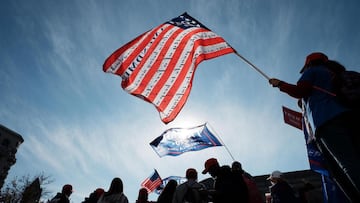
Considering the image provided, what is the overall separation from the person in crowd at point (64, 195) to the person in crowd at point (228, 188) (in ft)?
13.7

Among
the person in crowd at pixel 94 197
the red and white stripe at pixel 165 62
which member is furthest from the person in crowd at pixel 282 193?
the person in crowd at pixel 94 197

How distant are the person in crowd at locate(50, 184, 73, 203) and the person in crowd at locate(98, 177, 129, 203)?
5.04ft

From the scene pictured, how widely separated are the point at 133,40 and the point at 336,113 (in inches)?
155

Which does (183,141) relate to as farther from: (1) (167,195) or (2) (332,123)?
(2) (332,123)

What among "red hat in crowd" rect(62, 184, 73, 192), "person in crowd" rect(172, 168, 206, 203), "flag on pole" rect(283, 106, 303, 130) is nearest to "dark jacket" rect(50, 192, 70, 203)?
"red hat in crowd" rect(62, 184, 73, 192)

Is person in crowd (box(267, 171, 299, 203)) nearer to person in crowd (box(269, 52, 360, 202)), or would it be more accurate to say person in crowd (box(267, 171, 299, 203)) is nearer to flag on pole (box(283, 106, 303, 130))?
person in crowd (box(269, 52, 360, 202))

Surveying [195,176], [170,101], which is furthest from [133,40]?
[195,176]

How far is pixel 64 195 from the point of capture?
591 cm

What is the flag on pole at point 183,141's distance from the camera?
10.2 meters

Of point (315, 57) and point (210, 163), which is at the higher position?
point (315, 57)

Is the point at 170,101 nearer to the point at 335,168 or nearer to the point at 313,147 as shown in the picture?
the point at 313,147

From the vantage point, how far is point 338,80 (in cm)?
221

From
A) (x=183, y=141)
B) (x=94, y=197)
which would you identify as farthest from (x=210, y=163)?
(x=183, y=141)

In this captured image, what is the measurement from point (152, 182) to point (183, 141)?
6045 millimetres
